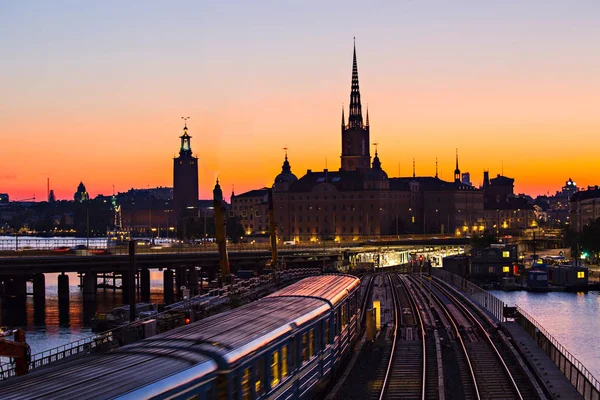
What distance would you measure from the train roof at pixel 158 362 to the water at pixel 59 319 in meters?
36.9

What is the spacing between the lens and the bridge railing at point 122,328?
27359mm

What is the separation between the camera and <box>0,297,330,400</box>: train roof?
11297mm

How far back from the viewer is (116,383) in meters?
11.6

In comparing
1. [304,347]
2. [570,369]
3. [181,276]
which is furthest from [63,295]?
[304,347]

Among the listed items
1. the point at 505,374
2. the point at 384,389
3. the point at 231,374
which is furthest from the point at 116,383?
the point at 505,374

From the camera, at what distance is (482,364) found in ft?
96.0

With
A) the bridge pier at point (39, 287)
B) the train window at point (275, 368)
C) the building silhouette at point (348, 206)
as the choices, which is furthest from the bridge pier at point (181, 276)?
the train window at point (275, 368)

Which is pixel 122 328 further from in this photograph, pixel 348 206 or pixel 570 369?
pixel 348 206

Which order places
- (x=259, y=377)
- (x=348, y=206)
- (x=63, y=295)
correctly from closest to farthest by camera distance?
(x=259, y=377)
(x=63, y=295)
(x=348, y=206)

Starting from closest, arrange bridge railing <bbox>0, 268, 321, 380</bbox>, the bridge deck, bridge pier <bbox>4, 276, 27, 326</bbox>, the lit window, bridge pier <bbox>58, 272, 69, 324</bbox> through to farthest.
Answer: the lit window → the bridge deck → bridge railing <bbox>0, 268, 321, 380</bbox> → bridge pier <bbox>4, 276, 27, 326</bbox> → bridge pier <bbox>58, 272, 69, 324</bbox>

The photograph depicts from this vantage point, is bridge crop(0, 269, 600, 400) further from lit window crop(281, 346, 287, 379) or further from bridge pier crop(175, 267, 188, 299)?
bridge pier crop(175, 267, 188, 299)

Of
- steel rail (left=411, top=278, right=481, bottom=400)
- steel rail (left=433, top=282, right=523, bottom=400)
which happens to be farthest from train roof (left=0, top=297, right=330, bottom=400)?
steel rail (left=433, top=282, right=523, bottom=400)

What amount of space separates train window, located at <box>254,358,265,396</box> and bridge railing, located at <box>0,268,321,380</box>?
866 cm

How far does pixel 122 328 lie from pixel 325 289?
6.44 meters
